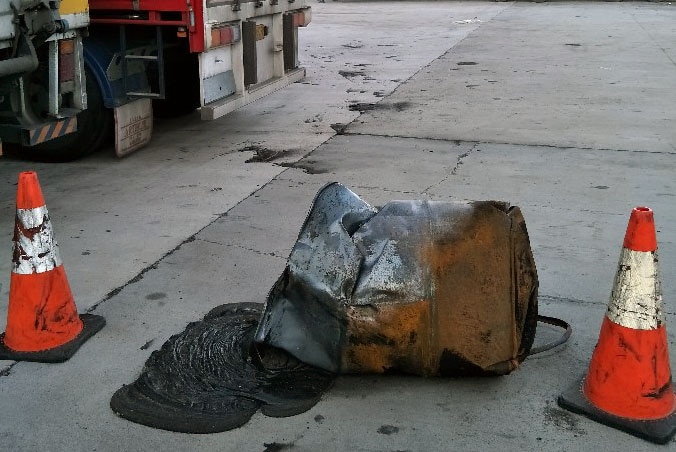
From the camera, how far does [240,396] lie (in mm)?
3105

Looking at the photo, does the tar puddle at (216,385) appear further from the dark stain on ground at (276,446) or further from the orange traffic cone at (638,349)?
the orange traffic cone at (638,349)

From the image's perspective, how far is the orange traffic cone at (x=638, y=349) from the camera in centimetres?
286

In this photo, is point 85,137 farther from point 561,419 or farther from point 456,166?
point 561,419

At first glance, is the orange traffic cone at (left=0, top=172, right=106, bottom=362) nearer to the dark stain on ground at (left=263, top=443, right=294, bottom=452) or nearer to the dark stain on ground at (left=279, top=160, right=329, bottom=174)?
the dark stain on ground at (left=263, top=443, right=294, bottom=452)

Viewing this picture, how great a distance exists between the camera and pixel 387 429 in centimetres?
293

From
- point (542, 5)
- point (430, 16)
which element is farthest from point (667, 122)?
point (542, 5)

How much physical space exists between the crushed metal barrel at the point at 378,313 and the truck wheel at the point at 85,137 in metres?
3.90

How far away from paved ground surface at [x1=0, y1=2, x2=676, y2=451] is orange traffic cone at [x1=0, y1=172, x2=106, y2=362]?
0.11 metres

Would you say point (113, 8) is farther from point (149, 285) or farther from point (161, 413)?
point (161, 413)

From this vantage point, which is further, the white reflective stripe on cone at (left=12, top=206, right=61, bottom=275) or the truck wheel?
the truck wheel

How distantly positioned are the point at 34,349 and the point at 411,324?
1737 millimetres

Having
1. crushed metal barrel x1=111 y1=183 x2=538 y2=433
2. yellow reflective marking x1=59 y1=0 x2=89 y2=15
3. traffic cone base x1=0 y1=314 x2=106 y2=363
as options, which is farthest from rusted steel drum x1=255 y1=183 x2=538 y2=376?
yellow reflective marking x1=59 y1=0 x2=89 y2=15

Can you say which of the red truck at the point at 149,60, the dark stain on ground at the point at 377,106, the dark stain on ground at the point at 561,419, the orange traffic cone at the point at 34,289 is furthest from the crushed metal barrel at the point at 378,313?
the dark stain on ground at the point at 377,106

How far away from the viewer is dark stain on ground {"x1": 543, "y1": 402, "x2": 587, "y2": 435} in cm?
292
